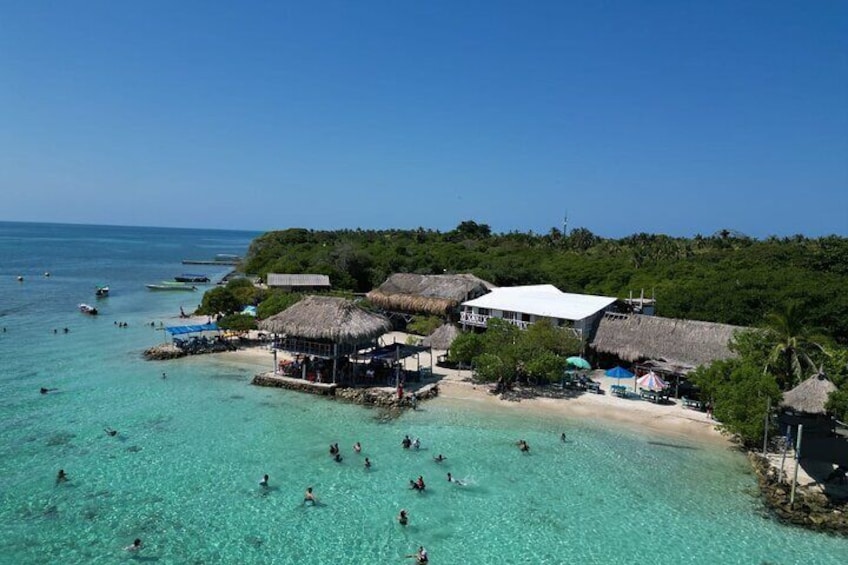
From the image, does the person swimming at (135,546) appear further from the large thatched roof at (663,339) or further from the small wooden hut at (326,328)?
the large thatched roof at (663,339)

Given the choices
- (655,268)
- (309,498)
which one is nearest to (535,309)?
(309,498)

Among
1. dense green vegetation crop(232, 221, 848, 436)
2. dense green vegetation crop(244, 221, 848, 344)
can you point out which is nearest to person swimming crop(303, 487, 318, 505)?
dense green vegetation crop(232, 221, 848, 436)

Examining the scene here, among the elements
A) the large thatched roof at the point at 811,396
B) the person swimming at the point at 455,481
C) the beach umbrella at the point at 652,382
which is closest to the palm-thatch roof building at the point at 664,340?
the beach umbrella at the point at 652,382

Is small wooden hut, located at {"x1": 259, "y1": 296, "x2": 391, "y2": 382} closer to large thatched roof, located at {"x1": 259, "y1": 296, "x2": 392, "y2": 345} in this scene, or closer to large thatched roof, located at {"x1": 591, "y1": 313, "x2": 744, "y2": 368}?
large thatched roof, located at {"x1": 259, "y1": 296, "x2": 392, "y2": 345}

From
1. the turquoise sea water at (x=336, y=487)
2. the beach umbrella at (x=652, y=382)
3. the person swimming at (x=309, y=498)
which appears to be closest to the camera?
the turquoise sea water at (x=336, y=487)

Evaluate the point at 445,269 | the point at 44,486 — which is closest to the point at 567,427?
the point at 44,486

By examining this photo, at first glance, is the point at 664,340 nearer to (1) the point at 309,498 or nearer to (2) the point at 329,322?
(2) the point at 329,322
